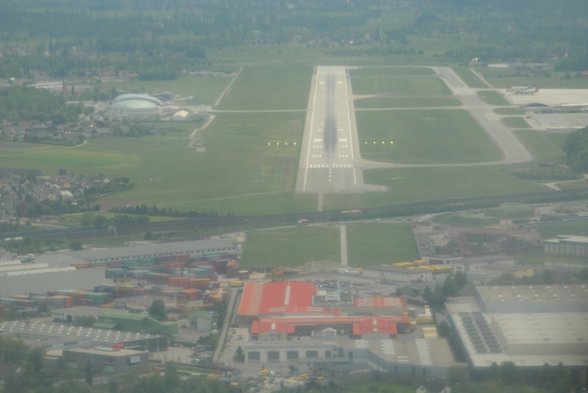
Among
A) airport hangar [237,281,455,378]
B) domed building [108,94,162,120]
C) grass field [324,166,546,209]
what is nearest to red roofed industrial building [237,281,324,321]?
airport hangar [237,281,455,378]

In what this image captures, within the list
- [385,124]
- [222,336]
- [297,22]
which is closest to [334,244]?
[222,336]

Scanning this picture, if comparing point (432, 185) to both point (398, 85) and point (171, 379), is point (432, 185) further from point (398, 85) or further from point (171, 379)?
point (398, 85)

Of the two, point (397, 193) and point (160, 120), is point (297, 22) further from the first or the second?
point (397, 193)

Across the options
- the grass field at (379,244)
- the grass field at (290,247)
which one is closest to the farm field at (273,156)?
the grass field at (290,247)

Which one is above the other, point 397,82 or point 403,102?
point 403,102

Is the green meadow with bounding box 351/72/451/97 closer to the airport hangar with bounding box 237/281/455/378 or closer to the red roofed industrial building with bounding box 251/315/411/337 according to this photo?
the airport hangar with bounding box 237/281/455/378

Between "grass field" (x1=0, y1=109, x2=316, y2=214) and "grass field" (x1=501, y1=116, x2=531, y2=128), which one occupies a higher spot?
"grass field" (x1=0, y1=109, x2=316, y2=214)

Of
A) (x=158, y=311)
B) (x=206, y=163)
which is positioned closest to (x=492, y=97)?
(x=206, y=163)
